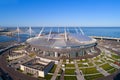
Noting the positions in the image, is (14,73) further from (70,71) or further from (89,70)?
(89,70)

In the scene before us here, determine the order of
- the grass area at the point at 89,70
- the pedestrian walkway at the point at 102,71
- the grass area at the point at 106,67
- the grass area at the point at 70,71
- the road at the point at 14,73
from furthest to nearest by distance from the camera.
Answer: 1. the grass area at the point at 106,67
2. the grass area at the point at 89,70
3. the grass area at the point at 70,71
4. the pedestrian walkway at the point at 102,71
5. the road at the point at 14,73

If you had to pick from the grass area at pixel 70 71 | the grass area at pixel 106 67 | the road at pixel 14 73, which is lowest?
the road at pixel 14 73

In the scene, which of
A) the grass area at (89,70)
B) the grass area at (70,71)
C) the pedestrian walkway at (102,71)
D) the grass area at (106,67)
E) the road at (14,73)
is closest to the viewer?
the road at (14,73)

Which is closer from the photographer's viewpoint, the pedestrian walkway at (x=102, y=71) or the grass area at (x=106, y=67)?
the pedestrian walkway at (x=102, y=71)

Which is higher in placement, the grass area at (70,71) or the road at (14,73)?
the grass area at (70,71)

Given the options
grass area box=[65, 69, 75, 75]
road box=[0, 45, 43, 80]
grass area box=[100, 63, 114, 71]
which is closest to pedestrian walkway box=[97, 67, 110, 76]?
grass area box=[100, 63, 114, 71]

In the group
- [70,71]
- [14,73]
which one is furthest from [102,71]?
[14,73]

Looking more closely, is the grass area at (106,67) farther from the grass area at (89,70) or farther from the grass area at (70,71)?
the grass area at (70,71)

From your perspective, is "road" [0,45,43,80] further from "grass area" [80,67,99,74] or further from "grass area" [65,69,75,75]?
"grass area" [80,67,99,74]

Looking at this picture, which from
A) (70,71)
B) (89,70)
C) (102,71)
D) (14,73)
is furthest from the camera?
(89,70)

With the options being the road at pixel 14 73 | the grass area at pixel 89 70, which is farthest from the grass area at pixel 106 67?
the road at pixel 14 73

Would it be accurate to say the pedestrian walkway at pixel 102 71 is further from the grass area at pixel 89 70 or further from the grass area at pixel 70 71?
the grass area at pixel 70 71
